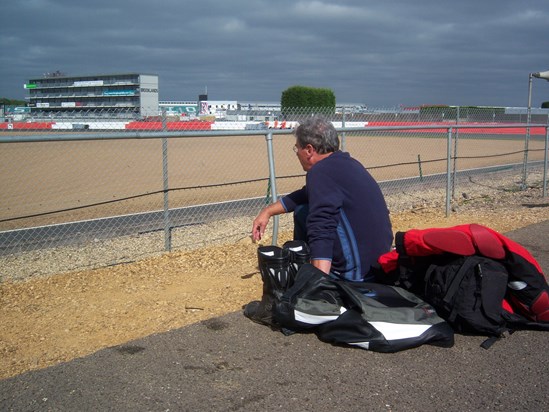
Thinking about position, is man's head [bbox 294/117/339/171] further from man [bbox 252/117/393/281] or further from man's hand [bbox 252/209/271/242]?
man's hand [bbox 252/209/271/242]

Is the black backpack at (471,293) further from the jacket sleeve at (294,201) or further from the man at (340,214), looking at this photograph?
the jacket sleeve at (294,201)

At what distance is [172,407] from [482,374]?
176 cm

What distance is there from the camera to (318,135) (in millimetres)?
4398

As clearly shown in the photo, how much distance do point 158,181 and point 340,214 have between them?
11073 millimetres

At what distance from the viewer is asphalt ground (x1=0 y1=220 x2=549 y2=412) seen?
10.2ft

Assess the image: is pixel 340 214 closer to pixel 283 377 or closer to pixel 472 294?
pixel 472 294

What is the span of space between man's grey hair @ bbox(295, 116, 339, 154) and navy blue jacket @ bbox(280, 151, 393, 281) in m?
0.14

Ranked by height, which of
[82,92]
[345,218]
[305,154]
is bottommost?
[345,218]

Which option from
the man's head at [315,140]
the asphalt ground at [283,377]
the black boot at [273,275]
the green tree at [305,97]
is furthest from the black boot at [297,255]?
Result: the green tree at [305,97]

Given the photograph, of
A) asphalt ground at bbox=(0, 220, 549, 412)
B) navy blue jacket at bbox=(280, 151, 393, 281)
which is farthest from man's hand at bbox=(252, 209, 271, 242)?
asphalt ground at bbox=(0, 220, 549, 412)

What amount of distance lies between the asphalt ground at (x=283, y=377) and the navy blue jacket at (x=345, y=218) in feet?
1.99

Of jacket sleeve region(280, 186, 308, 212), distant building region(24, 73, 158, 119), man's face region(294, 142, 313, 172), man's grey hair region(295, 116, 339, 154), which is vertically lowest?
jacket sleeve region(280, 186, 308, 212)

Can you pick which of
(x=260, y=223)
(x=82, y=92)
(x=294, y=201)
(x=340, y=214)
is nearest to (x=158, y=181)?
(x=294, y=201)

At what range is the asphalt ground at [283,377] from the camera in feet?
10.2
